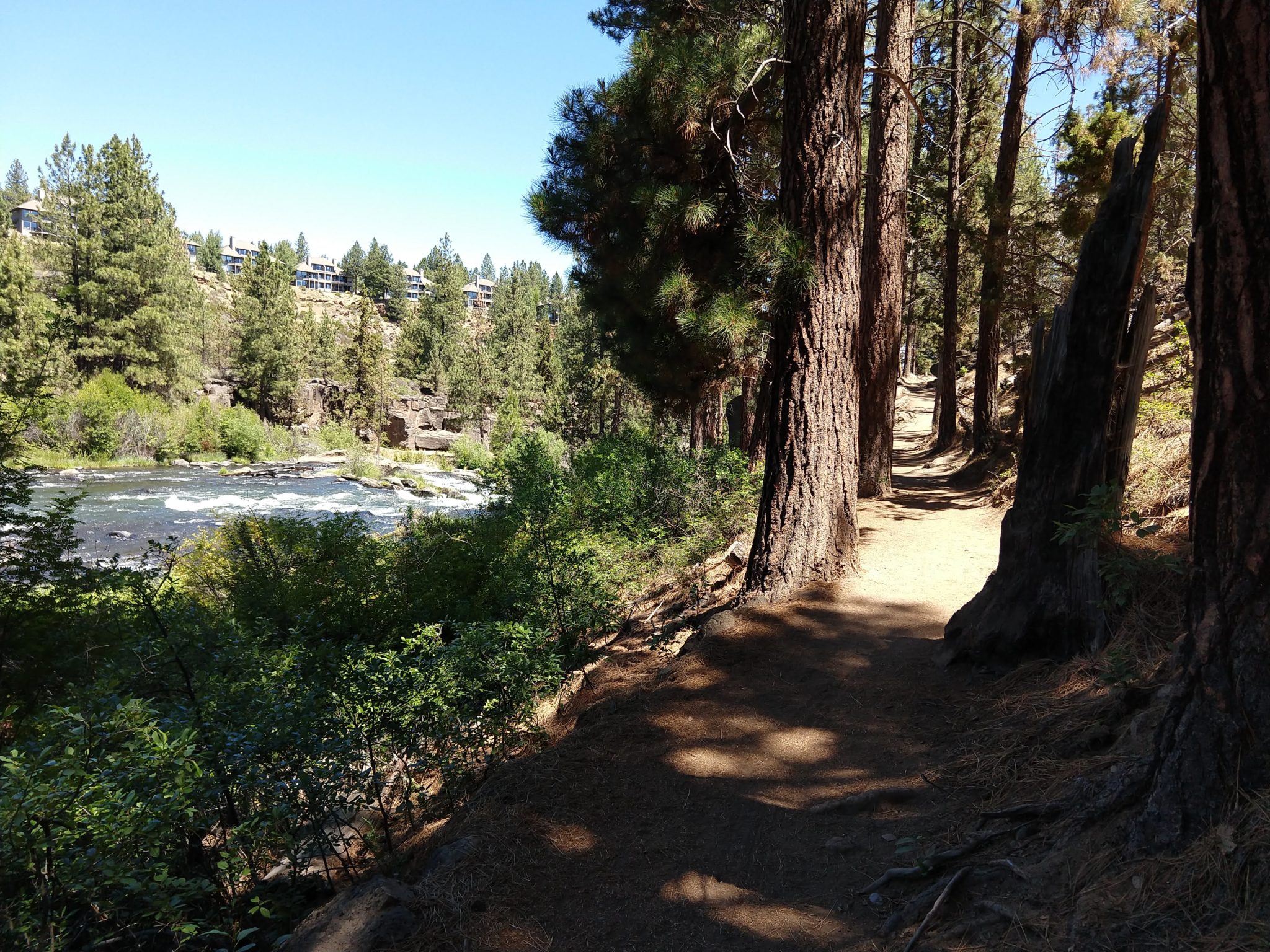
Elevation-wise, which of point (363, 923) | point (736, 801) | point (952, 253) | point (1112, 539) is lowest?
point (363, 923)

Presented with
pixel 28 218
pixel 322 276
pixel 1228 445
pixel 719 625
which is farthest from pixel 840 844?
pixel 322 276

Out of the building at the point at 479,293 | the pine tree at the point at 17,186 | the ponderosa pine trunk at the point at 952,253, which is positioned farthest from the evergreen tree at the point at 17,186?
the ponderosa pine trunk at the point at 952,253

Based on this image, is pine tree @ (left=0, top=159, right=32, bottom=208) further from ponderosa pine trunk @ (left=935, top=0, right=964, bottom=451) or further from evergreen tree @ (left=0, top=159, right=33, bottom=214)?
ponderosa pine trunk @ (left=935, top=0, right=964, bottom=451)

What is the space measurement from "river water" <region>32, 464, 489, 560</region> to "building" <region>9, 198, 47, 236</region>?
17.8 metres

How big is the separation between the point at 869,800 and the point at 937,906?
3.17ft

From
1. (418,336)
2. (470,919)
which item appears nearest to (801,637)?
(470,919)

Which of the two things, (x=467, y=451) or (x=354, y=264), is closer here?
(x=467, y=451)

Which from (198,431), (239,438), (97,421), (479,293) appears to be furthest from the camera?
(479,293)

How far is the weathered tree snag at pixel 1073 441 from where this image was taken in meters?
3.96

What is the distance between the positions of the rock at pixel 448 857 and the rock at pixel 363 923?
15cm

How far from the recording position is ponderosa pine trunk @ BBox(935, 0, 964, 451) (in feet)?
46.4

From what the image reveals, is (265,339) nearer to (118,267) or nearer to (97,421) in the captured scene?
(118,267)

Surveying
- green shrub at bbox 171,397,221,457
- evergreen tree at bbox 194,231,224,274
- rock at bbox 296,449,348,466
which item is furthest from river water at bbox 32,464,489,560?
evergreen tree at bbox 194,231,224,274

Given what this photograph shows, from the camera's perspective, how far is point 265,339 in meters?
51.1
